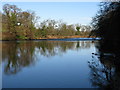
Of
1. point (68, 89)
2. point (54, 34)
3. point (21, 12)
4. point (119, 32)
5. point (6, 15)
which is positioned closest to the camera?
point (68, 89)

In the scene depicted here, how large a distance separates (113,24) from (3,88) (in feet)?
18.2

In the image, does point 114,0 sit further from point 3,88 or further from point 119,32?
point 3,88

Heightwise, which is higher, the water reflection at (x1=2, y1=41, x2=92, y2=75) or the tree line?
the tree line

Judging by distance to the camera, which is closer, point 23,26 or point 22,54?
point 22,54

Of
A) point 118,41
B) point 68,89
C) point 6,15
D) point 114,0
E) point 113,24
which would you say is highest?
point 6,15

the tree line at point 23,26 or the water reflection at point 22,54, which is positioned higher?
the tree line at point 23,26

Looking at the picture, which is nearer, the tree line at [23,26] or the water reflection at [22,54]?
the water reflection at [22,54]

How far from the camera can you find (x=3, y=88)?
489 centimetres

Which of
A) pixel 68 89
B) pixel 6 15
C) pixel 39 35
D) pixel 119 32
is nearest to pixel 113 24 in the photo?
pixel 119 32

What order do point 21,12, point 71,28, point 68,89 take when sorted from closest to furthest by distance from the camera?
point 68,89 < point 21,12 < point 71,28

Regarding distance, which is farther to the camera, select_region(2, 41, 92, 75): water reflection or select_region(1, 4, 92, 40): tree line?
select_region(1, 4, 92, 40): tree line

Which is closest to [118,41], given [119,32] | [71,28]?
[119,32]

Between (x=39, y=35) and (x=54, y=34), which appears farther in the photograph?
(x=54, y=34)

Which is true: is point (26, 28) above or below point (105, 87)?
above
